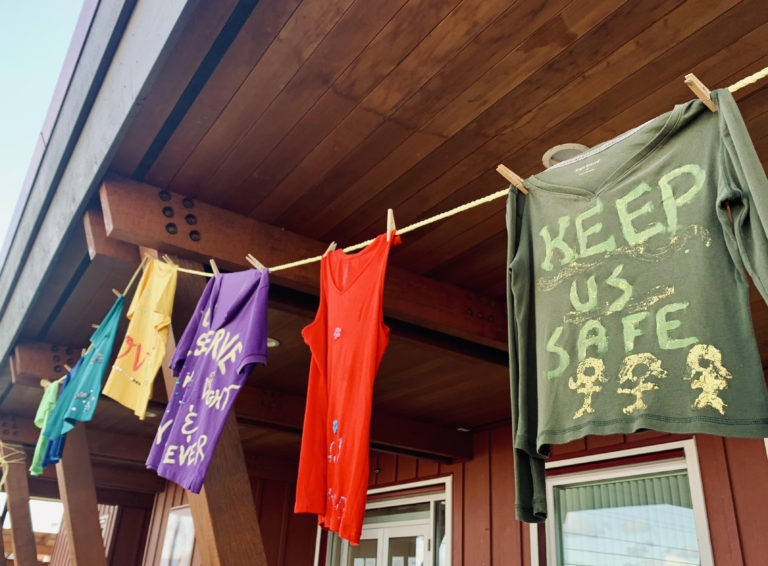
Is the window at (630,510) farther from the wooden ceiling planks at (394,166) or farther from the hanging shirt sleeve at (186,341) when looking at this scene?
the hanging shirt sleeve at (186,341)

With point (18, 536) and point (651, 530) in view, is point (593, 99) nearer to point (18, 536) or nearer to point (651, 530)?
point (651, 530)

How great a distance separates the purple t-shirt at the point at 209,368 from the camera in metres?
2.16

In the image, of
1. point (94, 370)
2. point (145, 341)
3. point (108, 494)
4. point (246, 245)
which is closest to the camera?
point (145, 341)

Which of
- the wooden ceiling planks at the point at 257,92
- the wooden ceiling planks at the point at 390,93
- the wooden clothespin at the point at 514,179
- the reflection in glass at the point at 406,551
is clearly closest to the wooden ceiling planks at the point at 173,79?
the wooden ceiling planks at the point at 257,92

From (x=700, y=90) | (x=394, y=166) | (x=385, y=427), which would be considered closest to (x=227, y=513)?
(x=394, y=166)

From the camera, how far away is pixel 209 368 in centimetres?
234

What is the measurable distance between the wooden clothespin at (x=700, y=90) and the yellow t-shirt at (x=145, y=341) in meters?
1.98

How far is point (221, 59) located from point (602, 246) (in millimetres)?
1332

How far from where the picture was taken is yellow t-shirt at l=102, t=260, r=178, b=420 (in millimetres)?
2639

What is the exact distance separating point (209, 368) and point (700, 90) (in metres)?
1.74

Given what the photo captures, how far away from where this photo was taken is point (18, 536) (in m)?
5.49

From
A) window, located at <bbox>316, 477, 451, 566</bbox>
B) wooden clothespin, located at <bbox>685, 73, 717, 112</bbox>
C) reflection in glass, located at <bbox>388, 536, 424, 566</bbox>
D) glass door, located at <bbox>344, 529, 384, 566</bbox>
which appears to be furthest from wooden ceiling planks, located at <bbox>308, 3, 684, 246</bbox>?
glass door, located at <bbox>344, 529, 384, 566</bbox>

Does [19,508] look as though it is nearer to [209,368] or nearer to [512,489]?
[512,489]

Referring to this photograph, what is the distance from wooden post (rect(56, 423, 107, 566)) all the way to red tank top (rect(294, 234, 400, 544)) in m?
2.61
